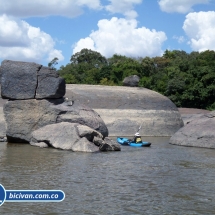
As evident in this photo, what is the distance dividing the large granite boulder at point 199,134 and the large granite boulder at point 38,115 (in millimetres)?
4154

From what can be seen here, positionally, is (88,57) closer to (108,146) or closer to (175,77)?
(175,77)

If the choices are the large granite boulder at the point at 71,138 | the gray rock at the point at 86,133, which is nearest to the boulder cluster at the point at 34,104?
the large granite boulder at the point at 71,138

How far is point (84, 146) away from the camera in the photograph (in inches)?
828

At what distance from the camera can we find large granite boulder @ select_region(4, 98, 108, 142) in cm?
2483

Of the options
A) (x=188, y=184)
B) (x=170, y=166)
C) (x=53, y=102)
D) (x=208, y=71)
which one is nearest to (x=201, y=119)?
(x=53, y=102)

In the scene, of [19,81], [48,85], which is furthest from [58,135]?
[19,81]

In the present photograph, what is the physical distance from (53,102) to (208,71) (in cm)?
2959

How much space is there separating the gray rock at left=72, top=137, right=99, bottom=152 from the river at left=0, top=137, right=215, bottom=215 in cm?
47

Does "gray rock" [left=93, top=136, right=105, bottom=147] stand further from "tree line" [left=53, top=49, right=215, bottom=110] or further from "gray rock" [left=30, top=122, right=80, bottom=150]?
"tree line" [left=53, top=49, right=215, bottom=110]

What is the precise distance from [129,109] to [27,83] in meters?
13.3

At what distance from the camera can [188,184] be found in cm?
1349

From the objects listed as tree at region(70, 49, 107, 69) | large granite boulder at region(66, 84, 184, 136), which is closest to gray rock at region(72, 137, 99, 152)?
large granite boulder at region(66, 84, 184, 136)

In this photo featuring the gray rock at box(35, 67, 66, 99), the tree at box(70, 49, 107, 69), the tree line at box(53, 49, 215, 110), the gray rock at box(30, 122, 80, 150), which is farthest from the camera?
the tree at box(70, 49, 107, 69)

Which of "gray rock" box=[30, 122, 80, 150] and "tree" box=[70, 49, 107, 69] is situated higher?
"tree" box=[70, 49, 107, 69]
